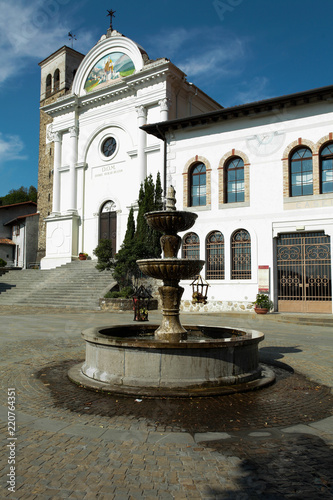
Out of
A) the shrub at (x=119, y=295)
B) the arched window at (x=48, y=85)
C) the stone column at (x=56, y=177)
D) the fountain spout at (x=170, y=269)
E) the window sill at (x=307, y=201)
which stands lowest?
the shrub at (x=119, y=295)

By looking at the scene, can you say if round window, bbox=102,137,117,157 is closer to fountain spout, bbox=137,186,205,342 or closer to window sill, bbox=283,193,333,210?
window sill, bbox=283,193,333,210

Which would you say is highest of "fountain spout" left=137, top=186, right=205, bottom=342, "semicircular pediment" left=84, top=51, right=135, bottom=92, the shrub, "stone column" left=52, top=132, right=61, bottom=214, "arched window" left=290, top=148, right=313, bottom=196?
"semicircular pediment" left=84, top=51, right=135, bottom=92

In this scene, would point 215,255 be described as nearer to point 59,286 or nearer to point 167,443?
point 59,286

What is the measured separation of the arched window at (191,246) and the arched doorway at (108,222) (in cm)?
876

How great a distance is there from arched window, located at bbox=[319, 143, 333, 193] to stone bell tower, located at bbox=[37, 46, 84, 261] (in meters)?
25.1

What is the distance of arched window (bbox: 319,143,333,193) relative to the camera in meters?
17.8

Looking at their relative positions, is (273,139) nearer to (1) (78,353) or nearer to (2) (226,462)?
(1) (78,353)

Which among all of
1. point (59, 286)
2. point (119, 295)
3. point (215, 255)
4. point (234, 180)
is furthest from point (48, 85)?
point (215, 255)

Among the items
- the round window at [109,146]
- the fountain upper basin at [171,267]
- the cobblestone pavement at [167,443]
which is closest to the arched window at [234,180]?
the round window at [109,146]

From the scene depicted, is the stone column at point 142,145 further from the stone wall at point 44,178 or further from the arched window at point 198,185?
the stone wall at point 44,178

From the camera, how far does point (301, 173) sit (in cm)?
1847

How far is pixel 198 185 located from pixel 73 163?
44.4ft

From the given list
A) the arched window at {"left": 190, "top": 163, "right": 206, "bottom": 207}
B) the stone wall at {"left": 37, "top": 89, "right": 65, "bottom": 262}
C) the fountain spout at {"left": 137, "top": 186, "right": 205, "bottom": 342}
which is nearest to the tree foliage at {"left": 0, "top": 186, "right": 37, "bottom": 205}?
the stone wall at {"left": 37, "top": 89, "right": 65, "bottom": 262}

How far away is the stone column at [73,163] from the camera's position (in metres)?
30.7
